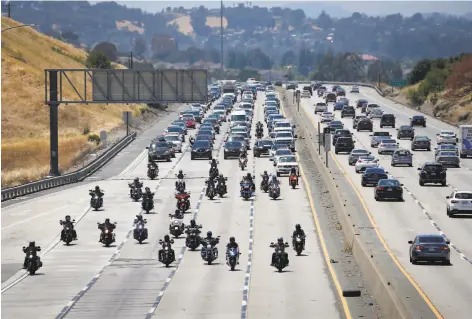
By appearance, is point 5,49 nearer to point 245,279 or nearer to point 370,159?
point 370,159

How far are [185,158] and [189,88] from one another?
532 cm

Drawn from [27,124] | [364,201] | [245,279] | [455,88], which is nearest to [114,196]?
[364,201]

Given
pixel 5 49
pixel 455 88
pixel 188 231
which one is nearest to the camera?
pixel 188 231

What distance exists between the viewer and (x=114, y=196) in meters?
71.9

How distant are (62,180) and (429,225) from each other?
28608mm

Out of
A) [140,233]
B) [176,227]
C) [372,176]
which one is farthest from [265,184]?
[140,233]

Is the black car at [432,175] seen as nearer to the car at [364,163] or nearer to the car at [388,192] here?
the car at [364,163]

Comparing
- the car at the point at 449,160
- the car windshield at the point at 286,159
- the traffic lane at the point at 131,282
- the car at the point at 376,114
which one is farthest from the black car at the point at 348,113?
the traffic lane at the point at 131,282

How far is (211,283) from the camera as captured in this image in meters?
42.0

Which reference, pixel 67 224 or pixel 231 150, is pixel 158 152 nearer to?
pixel 231 150

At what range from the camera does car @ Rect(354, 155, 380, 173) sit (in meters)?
80.6

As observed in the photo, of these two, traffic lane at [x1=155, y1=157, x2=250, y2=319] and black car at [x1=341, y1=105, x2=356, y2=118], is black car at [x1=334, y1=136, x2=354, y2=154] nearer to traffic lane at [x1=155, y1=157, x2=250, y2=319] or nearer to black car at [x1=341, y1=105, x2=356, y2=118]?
traffic lane at [x1=155, y1=157, x2=250, y2=319]

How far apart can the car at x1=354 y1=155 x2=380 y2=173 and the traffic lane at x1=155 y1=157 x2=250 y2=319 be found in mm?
19158

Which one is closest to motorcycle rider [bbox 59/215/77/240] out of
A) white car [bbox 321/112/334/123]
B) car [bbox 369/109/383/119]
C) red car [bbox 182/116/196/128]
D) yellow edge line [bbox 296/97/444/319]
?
yellow edge line [bbox 296/97/444/319]
